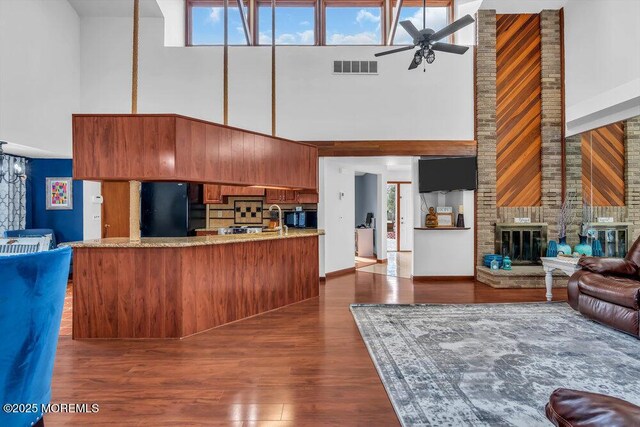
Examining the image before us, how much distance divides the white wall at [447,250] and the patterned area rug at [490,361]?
2.04m

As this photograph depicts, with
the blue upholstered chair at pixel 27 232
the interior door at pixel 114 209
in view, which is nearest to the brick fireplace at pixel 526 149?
the interior door at pixel 114 209

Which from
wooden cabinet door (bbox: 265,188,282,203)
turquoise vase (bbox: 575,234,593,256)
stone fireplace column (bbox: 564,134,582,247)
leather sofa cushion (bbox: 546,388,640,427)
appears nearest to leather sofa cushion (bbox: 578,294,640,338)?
turquoise vase (bbox: 575,234,593,256)

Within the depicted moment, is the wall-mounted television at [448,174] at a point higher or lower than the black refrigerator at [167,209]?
higher

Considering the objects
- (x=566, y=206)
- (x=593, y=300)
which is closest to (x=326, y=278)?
(x=593, y=300)

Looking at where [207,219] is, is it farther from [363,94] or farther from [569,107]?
[569,107]

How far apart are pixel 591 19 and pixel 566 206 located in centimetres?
312

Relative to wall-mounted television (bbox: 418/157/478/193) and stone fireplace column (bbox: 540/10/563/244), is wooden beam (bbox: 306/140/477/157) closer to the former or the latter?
wall-mounted television (bbox: 418/157/478/193)

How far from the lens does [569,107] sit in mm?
5941

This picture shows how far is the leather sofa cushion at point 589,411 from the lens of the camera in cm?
96

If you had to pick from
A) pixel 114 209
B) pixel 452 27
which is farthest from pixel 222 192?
pixel 452 27

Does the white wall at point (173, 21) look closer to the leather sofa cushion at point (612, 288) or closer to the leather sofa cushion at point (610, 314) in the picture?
the leather sofa cushion at point (612, 288)

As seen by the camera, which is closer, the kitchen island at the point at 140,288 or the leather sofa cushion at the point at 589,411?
the leather sofa cushion at the point at 589,411

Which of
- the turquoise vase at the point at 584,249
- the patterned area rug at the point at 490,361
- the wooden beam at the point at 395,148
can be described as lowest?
the patterned area rug at the point at 490,361

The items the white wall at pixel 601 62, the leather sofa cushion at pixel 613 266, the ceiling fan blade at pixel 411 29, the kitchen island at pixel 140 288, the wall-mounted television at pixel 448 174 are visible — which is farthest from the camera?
the wall-mounted television at pixel 448 174
